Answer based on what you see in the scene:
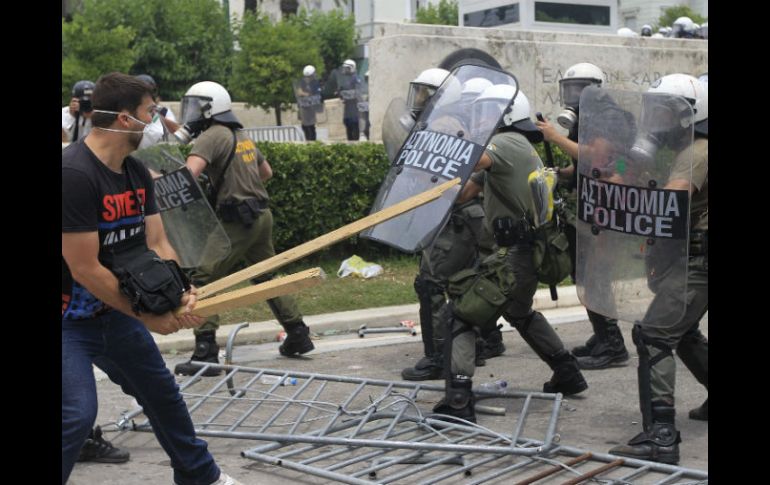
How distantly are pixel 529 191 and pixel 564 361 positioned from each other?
107cm

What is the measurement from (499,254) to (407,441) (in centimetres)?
129

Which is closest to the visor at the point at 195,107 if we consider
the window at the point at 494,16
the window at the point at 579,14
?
the window at the point at 494,16

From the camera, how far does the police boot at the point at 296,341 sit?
7320 mm

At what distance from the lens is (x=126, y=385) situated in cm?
427

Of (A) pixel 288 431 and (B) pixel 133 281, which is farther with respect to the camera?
(A) pixel 288 431

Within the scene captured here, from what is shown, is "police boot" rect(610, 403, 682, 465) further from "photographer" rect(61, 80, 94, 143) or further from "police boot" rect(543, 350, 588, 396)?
"photographer" rect(61, 80, 94, 143)

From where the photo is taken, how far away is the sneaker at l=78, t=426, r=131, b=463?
16.6 feet

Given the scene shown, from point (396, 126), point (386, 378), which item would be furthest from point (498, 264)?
point (386, 378)

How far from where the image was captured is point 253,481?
4773mm

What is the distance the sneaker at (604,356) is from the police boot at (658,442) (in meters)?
A: 1.98

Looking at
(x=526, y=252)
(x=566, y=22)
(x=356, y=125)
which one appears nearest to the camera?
(x=526, y=252)

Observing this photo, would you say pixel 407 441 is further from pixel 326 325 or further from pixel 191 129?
pixel 326 325
